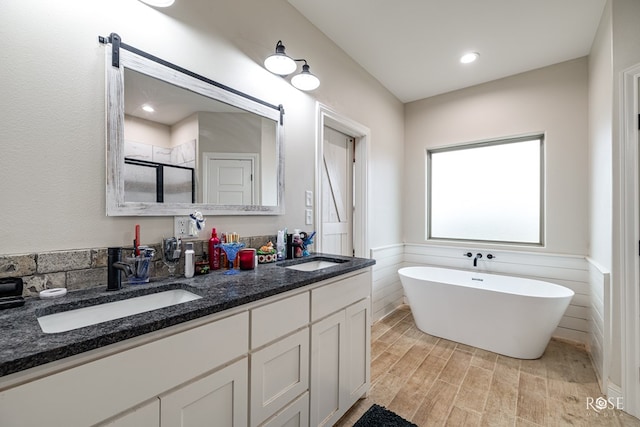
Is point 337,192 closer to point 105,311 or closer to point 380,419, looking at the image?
point 380,419

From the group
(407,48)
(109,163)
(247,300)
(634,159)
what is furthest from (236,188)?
(634,159)

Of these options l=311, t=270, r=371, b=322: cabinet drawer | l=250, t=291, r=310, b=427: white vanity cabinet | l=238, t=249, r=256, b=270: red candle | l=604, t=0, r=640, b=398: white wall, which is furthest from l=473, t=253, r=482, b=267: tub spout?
l=238, t=249, r=256, b=270: red candle

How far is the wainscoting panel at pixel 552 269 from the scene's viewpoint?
266 cm

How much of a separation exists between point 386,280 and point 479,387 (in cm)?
146

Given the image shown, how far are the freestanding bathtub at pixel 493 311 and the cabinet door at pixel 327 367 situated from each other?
59.9 inches

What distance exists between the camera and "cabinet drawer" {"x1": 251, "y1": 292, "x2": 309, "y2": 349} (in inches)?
43.6

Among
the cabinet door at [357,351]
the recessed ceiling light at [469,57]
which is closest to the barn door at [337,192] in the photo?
the cabinet door at [357,351]

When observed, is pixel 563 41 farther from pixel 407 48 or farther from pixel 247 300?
pixel 247 300

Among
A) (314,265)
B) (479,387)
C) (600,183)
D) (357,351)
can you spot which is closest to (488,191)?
(600,183)

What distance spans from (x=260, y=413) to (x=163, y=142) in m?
1.32

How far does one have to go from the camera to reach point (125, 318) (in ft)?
2.65

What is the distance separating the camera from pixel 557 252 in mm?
2830

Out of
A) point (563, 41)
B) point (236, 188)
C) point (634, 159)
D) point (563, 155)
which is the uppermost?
point (563, 41)

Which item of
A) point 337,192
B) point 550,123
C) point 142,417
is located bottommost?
point 142,417
